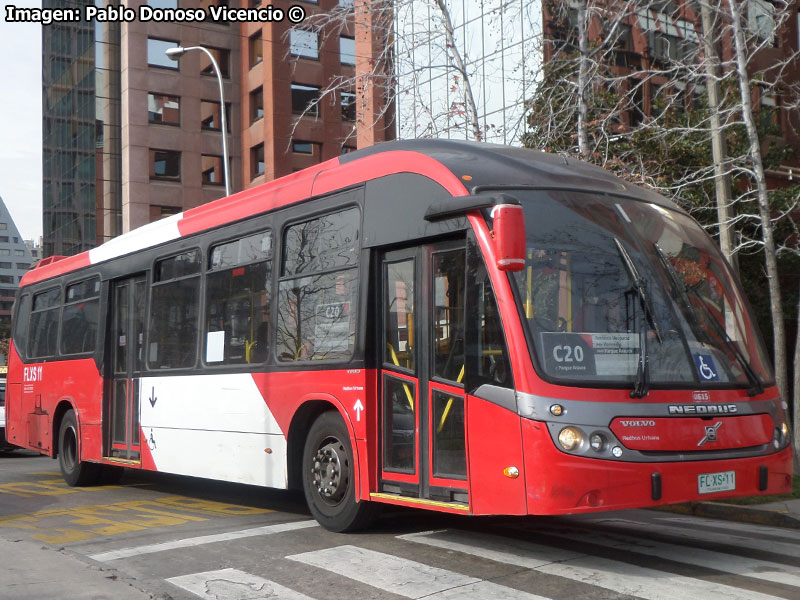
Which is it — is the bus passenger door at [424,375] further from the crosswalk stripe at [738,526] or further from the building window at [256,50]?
the building window at [256,50]

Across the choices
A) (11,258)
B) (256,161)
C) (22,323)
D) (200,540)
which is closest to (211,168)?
(256,161)

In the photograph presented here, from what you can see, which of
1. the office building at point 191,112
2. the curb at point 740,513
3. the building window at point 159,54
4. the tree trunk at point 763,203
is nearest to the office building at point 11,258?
→ the office building at point 191,112

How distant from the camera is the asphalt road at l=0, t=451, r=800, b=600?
6535 millimetres

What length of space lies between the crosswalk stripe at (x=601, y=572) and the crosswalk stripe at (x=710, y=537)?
1514 millimetres

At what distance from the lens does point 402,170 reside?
27.4 feet

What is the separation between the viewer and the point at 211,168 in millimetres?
47844

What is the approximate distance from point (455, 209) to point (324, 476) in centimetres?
288

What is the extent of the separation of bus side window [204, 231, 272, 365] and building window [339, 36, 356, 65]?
36156 mm

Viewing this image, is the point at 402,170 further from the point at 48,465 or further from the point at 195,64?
the point at 195,64

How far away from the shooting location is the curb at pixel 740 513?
9.73m

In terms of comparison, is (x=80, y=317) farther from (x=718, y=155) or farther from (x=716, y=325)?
(x=716, y=325)

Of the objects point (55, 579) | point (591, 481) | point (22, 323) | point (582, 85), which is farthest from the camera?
point (22, 323)

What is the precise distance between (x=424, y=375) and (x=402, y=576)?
1665 millimetres

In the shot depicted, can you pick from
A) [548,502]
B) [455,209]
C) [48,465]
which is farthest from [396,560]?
[48,465]
